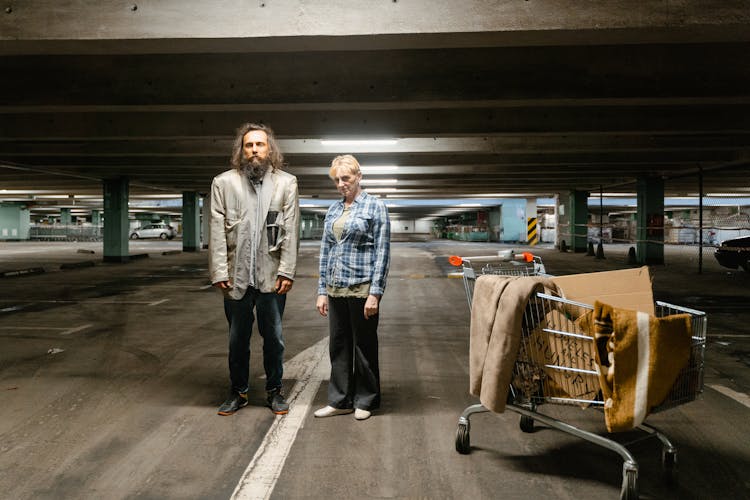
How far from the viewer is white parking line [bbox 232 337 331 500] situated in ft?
9.12

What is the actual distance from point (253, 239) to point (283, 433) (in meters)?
1.38

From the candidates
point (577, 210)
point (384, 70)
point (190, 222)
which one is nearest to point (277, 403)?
point (384, 70)

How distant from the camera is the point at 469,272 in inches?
137

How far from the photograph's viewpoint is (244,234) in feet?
12.2

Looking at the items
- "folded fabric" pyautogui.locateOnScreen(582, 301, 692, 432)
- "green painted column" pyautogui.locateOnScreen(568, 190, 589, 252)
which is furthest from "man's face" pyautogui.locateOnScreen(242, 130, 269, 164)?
"green painted column" pyautogui.locateOnScreen(568, 190, 589, 252)

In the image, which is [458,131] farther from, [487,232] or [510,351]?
[487,232]

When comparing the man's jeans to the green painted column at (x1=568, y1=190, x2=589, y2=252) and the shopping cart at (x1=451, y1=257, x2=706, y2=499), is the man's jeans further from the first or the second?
the green painted column at (x1=568, y1=190, x2=589, y2=252)

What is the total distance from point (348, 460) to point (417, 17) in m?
4.33

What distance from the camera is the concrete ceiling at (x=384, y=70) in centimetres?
532

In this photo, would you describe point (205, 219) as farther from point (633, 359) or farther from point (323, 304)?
point (633, 359)

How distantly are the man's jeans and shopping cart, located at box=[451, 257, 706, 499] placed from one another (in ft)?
5.78

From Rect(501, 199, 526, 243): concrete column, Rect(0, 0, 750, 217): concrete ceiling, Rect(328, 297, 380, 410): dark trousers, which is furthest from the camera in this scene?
Rect(501, 199, 526, 243): concrete column

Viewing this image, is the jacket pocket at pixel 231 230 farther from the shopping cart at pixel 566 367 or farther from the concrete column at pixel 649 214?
the concrete column at pixel 649 214

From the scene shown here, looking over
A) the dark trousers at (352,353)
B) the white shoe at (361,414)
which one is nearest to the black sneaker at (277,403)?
the dark trousers at (352,353)
